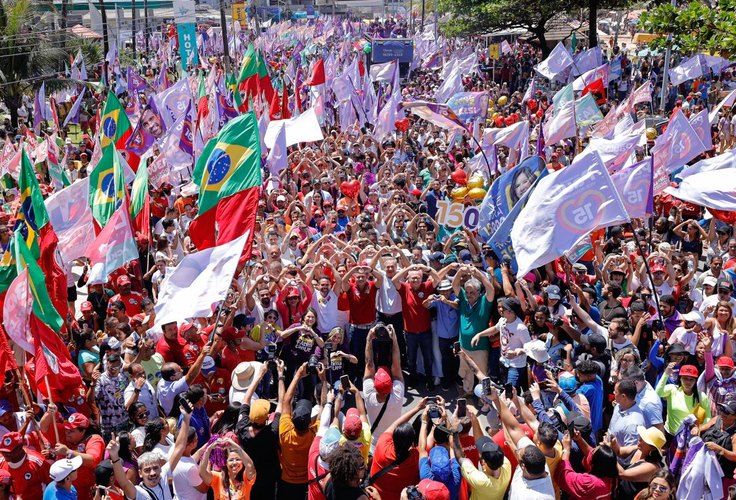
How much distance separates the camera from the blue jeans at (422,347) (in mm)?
Result: 8484

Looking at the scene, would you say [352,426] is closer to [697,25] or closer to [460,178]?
[460,178]

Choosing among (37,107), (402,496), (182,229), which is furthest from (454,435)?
(37,107)

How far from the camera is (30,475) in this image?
17.6 feet

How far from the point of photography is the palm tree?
24.7 metres

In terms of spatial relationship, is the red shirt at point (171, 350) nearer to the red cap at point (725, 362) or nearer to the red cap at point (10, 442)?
the red cap at point (10, 442)

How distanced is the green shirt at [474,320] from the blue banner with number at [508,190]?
3.87ft

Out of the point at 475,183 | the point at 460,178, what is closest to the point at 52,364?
the point at 475,183

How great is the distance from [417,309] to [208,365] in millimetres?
2383

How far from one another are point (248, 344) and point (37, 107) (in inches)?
590

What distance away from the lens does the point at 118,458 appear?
5.15 m

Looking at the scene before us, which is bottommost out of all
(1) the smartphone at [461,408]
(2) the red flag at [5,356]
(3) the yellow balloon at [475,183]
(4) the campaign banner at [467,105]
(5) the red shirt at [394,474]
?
(5) the red shirt at [394,474]

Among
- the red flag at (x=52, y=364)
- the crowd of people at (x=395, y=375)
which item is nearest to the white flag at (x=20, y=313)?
the red flag at (x=52, y=364)

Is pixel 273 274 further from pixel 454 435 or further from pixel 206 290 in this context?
pixel 454 435

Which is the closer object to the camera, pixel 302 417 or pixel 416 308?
pixel 302 417
